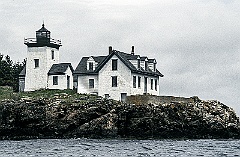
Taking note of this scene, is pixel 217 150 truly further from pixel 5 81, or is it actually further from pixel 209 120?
pixel 5 81

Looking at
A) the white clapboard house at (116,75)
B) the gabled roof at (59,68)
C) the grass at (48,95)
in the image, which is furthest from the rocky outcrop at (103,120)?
the gabled roof at (59,68)

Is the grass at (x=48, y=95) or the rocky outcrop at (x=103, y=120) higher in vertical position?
the grass at (x=48, y=95)

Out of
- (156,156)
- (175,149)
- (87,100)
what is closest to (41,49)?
(87,100)

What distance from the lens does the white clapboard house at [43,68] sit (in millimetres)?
75625

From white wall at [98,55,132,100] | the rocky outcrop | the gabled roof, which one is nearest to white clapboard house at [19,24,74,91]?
the gabled roof

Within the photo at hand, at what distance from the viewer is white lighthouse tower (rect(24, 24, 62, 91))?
76.0m

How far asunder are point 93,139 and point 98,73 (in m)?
16.9

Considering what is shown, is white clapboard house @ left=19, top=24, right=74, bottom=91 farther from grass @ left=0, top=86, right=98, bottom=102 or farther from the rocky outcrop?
the rocky outcrop

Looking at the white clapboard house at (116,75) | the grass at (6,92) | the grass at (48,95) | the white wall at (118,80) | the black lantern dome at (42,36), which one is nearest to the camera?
the grass at (48,95)

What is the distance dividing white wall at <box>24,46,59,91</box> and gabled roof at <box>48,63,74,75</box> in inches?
20.5

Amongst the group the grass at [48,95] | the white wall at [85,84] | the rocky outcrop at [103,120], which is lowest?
the rocky outcrop at [103,120]

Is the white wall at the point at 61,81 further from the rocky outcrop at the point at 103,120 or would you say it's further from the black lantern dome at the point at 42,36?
the rocky outcrop at the point at 103,120

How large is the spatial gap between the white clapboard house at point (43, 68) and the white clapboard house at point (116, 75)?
68.9 inches

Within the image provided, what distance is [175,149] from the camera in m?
45.5
